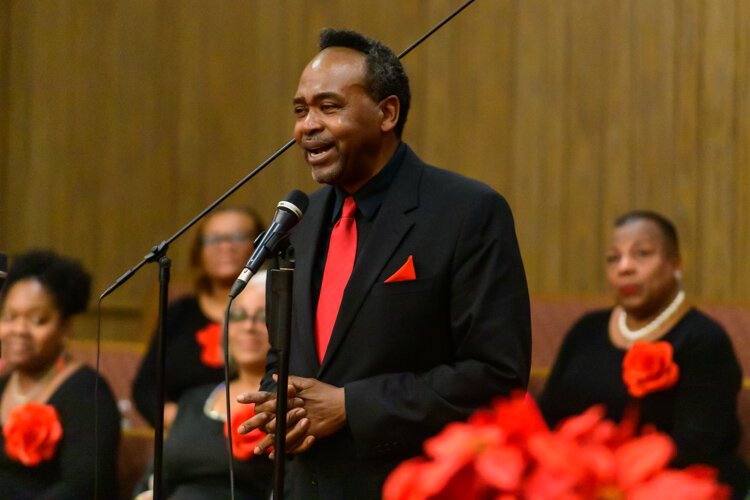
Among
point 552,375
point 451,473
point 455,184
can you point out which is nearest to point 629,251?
point 552,375

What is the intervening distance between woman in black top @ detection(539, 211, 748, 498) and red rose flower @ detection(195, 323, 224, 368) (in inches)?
46.7

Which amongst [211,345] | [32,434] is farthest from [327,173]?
[211,345]

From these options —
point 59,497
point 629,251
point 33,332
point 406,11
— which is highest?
point 406,11

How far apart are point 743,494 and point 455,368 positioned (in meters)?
1.81

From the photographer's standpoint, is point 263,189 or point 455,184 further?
point 263,189

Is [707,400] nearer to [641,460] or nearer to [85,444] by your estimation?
[85,444]

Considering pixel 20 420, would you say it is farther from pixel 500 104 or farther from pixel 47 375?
pixel 500 104

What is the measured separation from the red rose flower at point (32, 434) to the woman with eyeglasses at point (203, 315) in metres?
0.63

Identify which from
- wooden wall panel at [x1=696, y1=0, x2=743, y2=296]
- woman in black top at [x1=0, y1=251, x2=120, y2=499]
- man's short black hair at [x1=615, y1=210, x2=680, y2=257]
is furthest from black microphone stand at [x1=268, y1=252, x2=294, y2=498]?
wooden wall panel at [x1=696, y1=0, x2=743, y2=296]

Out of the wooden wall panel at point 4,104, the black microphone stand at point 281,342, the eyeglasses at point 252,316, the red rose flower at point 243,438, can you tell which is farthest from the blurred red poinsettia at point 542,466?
the wooden wall panel at point 4,104

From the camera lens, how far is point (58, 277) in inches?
164

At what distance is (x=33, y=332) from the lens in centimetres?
402

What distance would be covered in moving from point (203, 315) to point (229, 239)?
1.03ft

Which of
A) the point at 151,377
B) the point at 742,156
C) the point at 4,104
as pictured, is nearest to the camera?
the point at 151,377
